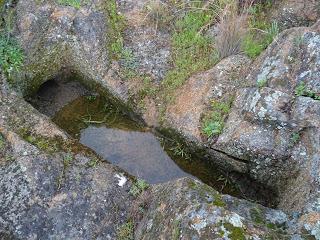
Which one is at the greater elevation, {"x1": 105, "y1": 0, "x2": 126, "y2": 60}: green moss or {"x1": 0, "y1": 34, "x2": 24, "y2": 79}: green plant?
{"x1": 105, "y1": 0, "x2": 126, "y2": 60}: green moss

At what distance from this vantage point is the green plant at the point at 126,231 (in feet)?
15.6

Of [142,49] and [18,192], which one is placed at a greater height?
[142,49]

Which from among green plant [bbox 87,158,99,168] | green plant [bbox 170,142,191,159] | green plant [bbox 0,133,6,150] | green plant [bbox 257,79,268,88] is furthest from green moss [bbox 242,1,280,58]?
green plant [bbox 0,133,6,150]

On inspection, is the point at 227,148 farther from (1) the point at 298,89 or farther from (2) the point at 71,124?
(2) the point at 71,124

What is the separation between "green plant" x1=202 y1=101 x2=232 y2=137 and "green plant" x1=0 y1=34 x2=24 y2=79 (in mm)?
2672

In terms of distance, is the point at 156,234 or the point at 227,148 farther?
the point at 227,148

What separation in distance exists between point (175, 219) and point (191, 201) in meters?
0.23

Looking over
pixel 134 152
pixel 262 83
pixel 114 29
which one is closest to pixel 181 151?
pixel 134 152

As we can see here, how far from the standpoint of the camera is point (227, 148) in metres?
5.31

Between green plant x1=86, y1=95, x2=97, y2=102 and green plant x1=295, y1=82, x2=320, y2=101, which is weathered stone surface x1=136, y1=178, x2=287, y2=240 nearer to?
green plant x1=295, y1=82, x2=320, y2=101

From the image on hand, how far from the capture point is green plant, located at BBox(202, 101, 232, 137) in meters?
5.47

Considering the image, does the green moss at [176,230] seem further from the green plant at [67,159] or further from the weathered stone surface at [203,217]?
the green plant at [67,159]

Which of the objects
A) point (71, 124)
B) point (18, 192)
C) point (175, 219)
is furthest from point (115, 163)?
point (175, 219)

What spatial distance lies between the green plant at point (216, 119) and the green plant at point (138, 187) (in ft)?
3.49
